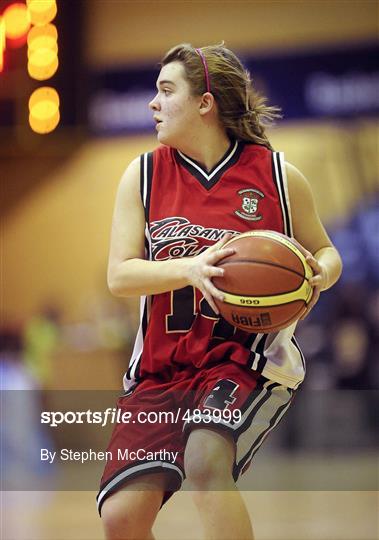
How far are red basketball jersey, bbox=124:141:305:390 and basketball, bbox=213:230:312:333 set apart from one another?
0.14 m

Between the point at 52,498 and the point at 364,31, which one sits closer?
the point at 52,498

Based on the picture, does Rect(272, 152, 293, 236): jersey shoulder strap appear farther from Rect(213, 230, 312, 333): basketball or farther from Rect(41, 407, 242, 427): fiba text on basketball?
Rect(41, 407, 242, 427): fiba text on basketball

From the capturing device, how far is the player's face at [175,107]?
10.3 feet

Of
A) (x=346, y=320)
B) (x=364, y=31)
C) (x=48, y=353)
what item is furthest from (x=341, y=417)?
(x=364, y=31)

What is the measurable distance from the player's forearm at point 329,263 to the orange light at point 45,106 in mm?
4053

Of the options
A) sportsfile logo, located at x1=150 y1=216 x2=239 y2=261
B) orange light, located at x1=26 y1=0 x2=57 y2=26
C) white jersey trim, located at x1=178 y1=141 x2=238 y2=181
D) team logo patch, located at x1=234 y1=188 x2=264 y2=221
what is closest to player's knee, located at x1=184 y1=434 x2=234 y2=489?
sportsfile logo, located at x1=150 y1=216 x2=239 y2=261

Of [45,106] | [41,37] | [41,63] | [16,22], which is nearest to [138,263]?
[16,22]

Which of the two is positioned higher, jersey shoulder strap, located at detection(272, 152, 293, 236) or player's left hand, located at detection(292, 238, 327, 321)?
jersey shoulder strap, located at detection(272, 152, 293, 236)

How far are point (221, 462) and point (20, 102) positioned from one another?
506 centimetres

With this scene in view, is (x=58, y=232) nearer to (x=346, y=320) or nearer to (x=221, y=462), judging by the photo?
(x=346, y=320)

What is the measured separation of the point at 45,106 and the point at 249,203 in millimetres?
4308

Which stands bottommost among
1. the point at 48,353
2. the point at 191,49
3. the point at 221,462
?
the point at 48,353

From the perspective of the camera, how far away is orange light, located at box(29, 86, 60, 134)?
22.7ft

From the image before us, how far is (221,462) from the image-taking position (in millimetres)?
2766
